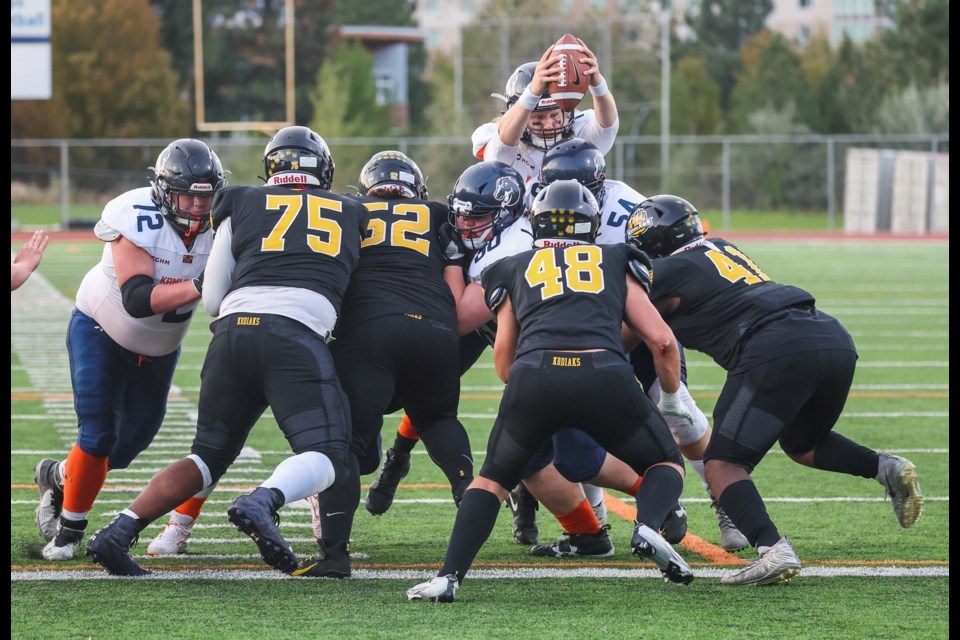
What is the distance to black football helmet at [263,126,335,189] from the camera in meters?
5.10

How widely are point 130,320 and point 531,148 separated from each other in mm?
1850

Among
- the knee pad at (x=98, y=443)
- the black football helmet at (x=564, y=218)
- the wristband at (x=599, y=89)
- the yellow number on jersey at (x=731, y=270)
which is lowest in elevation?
the knee pad at (x=98, y=443)

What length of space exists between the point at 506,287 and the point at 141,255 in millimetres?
1427

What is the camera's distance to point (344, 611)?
14.0 ft

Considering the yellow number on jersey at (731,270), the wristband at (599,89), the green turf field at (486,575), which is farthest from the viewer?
the wristband at (599,89)

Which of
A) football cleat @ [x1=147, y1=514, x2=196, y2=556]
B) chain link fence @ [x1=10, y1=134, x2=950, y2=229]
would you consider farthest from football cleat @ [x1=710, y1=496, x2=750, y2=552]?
chain link fence @ [x1=10, y1=134, x2=950, y2=229]

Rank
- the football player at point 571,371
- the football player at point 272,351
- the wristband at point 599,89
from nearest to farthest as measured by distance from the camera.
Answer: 1. the football player at point 571,371
2. the football player at point 272,351
3. the wristband at point 599,89

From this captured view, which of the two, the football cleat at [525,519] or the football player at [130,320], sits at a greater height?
the football player at [130,320]

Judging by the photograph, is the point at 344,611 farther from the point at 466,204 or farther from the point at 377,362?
the point at 466,204

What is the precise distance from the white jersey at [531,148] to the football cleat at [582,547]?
1438 millimetres

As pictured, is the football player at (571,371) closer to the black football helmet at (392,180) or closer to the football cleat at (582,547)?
the football cleat at (582,547)

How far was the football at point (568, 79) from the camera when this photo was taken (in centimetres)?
553

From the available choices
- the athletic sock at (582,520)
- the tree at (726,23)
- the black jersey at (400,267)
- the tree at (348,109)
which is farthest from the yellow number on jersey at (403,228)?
the tree at (726,23)

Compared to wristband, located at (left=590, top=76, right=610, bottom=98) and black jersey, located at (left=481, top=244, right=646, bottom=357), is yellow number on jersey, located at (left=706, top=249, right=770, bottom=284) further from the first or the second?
wristband, located at (left=590, top=76, right=610, bottom=98)
